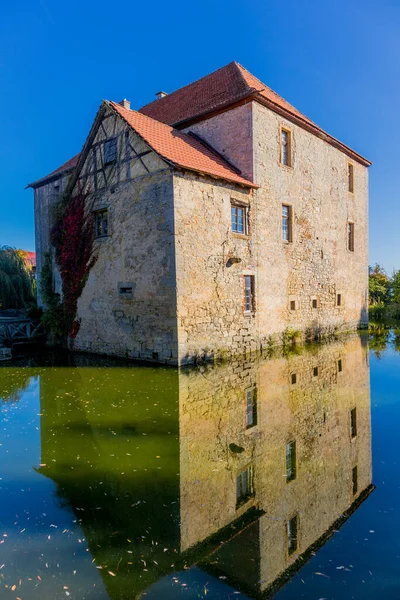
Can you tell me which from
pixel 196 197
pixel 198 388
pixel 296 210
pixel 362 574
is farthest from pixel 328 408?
pixel 296 210

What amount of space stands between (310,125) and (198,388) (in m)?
13.0

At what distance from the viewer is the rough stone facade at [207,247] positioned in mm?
12156

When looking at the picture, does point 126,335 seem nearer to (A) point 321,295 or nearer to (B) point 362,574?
(A) point 321,295

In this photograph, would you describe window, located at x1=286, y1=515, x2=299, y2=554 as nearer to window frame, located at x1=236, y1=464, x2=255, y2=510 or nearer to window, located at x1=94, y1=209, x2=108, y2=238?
window frame, located at x1=236, y1=464, x2=255, y2=510

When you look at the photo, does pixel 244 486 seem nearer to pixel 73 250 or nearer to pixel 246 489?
pixel 246 489

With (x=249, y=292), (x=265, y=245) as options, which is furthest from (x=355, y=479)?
(x=265, y=245)

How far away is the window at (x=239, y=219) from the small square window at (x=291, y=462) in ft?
29.7

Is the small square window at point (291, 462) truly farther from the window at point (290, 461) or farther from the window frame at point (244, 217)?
the window frame at point (244, 217)

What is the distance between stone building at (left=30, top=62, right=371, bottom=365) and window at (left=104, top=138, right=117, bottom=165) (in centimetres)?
7

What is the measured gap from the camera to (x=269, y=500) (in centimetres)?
449

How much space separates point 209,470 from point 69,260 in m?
12.8

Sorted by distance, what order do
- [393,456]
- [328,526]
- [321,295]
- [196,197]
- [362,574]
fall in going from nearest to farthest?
[362,574], [328,526], [393,456], [196,197], [321,295]

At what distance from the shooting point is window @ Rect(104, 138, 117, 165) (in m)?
14.0

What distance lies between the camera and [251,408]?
7773 mm
